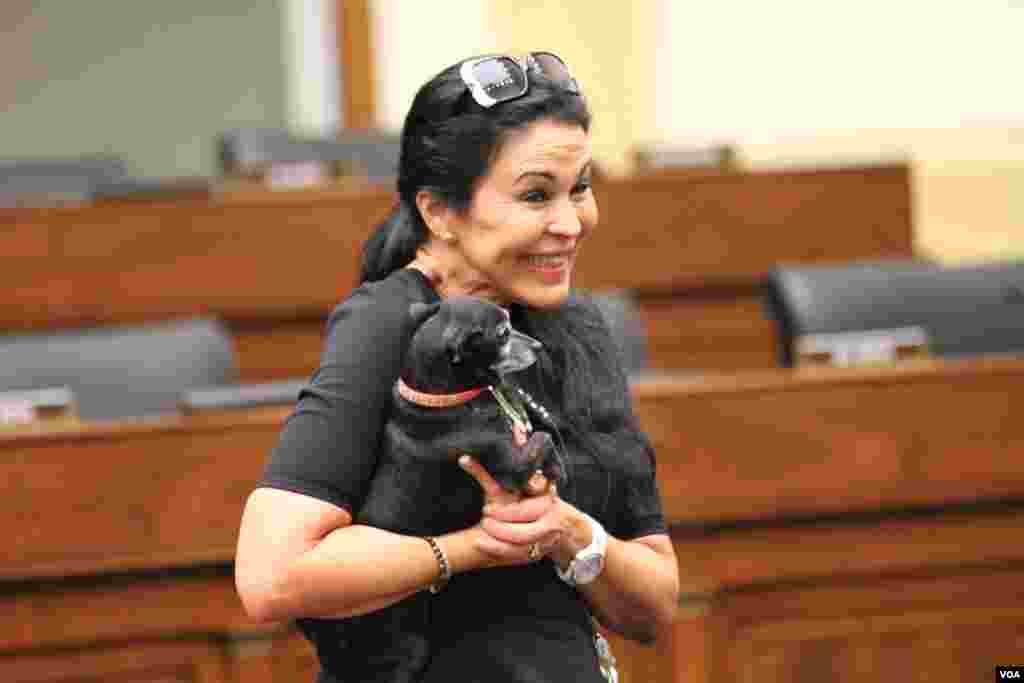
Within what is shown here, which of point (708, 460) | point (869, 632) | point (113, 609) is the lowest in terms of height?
point (869, 632)

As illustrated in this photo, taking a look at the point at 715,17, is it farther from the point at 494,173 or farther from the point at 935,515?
the point at 494,173

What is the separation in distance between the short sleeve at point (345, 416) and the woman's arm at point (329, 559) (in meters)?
0.02

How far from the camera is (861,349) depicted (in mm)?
3246

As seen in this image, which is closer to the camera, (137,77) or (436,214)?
(436,214)

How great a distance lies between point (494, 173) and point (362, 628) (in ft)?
1.36

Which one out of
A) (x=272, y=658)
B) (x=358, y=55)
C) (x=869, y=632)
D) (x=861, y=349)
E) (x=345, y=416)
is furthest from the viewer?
(x=358, y=55)

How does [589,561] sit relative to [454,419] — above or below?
below

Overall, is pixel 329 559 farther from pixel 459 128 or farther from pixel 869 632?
pixel 869 632

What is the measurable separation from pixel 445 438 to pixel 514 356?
9 centimetres

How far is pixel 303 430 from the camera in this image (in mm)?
1573

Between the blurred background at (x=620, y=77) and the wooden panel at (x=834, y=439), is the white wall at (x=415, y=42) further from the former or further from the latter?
the wooden panel at (x=834, y=439)

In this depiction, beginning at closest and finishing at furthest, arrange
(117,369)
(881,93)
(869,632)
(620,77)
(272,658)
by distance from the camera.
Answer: (272,658), (869,632), (117,369), (881,93), (620,77)

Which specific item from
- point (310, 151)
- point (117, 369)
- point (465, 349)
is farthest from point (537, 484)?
point (310, 151)

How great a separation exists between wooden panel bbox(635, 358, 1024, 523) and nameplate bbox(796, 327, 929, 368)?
6.2 inches
